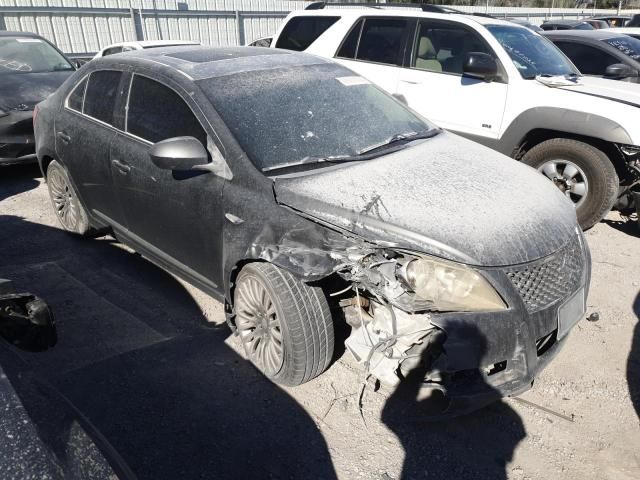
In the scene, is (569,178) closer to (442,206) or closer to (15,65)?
(442,206)

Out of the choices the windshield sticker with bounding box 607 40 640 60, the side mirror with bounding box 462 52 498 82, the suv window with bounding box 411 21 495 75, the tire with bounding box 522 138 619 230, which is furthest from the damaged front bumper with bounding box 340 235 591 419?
the windshield sticker with bounding box 607 40 640 60

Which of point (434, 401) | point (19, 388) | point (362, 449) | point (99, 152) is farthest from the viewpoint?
point (99, 152)

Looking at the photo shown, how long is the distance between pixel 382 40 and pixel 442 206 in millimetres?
4035

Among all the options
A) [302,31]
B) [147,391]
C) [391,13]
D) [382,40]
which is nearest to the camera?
[147,391]

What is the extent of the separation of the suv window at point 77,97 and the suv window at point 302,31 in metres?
3.10

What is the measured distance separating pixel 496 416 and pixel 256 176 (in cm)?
186

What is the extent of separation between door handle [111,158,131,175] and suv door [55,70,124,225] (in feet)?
0.36

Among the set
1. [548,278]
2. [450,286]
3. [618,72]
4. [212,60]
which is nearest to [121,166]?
[212,60]

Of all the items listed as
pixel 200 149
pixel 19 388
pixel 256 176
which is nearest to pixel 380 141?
pixel 256 176

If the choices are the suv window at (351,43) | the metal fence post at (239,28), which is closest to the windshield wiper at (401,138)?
the suv window at (351,43)

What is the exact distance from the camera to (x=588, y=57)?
731cm

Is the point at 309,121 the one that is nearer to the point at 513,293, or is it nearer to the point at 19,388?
the point at 513,293

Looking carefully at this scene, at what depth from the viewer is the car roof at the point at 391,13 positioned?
553cm

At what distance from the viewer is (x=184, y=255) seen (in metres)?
3.34
